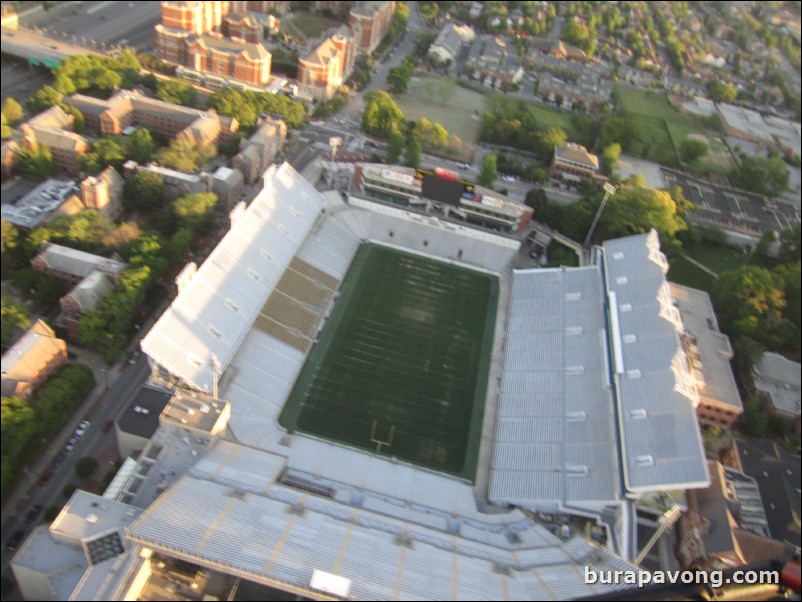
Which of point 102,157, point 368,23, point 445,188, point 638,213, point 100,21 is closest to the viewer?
point 102,157

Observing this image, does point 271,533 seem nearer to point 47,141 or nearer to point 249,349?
point 249,349

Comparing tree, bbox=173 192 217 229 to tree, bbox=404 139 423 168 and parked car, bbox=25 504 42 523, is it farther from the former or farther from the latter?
parked car, bbox=25 504 42 523

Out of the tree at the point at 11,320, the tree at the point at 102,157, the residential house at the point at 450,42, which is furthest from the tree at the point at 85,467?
the residential house at the point at 450,42

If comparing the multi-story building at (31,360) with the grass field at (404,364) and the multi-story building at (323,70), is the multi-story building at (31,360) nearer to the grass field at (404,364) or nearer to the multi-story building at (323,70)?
the grass field at (404,364)

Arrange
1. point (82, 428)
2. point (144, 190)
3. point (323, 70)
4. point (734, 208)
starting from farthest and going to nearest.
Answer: point (323, 70), point (734, 208), point (144, 190), point (82, 428)

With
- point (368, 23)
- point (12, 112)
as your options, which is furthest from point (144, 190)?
point (368, 23)

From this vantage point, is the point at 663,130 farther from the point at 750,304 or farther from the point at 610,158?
the point at 750,304
